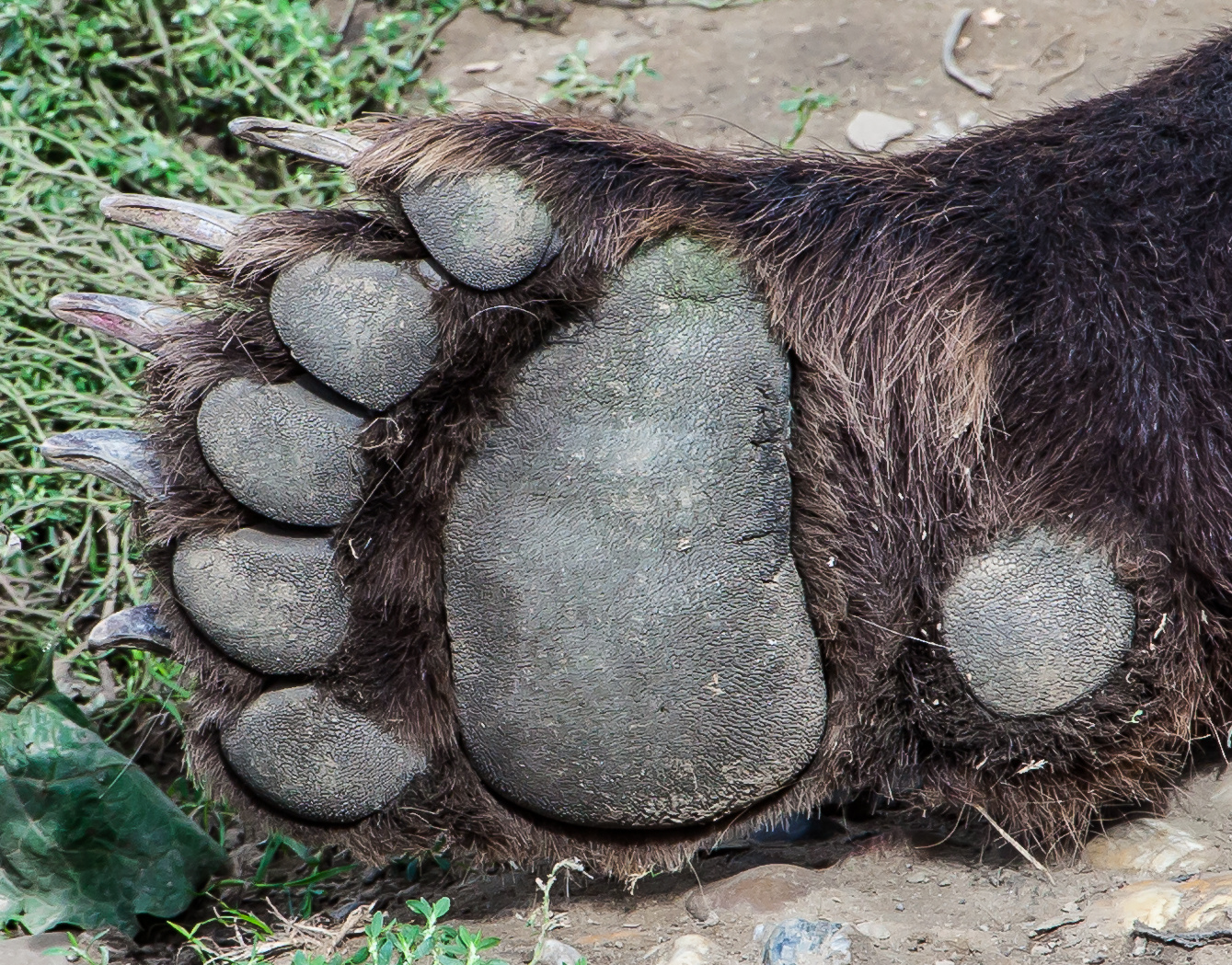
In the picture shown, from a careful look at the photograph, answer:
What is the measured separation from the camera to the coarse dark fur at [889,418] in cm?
174

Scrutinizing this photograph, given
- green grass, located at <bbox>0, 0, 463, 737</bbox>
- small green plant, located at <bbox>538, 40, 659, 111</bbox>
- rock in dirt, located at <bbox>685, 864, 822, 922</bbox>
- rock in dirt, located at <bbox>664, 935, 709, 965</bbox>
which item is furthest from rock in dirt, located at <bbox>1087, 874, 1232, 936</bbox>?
small green plant, located at <bbox>538, 40, 659, 111</bbox>

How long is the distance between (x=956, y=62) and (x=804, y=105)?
55cm

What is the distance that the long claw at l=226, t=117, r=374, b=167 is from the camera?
6.11 ft

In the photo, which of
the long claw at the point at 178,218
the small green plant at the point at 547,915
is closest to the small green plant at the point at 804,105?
the long claw at the point at 178,218

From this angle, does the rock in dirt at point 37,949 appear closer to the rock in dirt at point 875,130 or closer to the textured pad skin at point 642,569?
the textured pad skin at point 642,569

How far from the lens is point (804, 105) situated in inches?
141

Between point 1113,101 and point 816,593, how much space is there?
870 mm

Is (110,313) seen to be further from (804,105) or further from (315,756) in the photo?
(804,105)

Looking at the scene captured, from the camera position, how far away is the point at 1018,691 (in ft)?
5.71

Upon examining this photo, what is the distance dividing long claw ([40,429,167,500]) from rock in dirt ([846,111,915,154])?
2354mm

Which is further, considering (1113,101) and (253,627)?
(1113,101)

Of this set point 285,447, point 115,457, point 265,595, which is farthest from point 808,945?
point 115,457

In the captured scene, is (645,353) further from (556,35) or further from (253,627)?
(556,35)

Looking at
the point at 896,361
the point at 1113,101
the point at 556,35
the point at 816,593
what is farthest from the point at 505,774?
the point at 556,35
